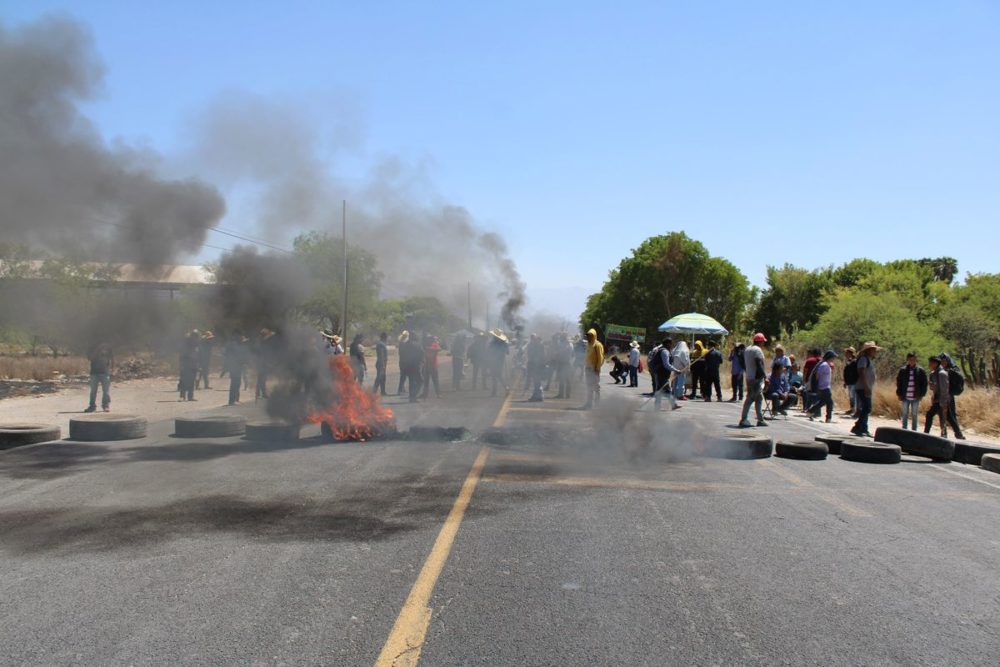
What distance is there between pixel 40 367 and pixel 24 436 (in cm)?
1376

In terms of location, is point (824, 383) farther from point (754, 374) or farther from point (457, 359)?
point (457, 359)

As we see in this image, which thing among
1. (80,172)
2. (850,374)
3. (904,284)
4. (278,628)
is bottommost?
(278,628)

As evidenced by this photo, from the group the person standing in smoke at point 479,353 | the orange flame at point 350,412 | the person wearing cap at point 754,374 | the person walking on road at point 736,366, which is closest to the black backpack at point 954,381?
the person wearing cap at point 754,374

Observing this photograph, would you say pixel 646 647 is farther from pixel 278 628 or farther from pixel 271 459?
pixel 271 459

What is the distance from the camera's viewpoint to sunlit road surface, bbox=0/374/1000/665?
3.87 m

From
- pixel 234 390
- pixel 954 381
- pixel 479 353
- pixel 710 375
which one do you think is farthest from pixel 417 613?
pixel 710 375

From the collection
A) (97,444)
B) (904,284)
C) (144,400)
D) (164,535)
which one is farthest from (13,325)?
(904,284)

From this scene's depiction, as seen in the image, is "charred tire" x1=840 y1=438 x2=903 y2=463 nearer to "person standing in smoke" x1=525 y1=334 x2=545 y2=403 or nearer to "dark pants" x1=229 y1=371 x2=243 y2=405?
"person standing in smoke" x1=525 y1=334 x2=545 y2=403

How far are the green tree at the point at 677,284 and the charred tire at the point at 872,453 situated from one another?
4288 cm

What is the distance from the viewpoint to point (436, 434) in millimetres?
11562

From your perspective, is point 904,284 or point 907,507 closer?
point 907,507

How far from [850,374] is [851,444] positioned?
20.0 ft

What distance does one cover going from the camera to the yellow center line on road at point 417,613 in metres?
3.66

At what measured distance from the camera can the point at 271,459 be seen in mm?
9594
